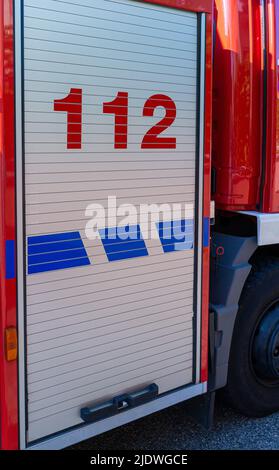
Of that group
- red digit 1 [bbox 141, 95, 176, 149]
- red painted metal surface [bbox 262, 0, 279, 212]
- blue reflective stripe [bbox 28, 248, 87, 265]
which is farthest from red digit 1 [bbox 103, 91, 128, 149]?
red painted metal surface [bbox 262, 0, 279, 212]

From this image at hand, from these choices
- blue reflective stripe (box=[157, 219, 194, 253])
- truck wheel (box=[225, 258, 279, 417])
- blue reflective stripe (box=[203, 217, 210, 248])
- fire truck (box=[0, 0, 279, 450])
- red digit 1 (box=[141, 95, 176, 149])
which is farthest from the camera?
truck wheel (box=[225, 258, 279, 417])

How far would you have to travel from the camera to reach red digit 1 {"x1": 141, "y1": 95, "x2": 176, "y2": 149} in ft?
9.33

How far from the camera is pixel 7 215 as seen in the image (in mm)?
2342

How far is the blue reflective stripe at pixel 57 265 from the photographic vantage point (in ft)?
8.10

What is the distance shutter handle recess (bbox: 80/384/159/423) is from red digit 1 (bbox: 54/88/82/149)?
1.21 meters

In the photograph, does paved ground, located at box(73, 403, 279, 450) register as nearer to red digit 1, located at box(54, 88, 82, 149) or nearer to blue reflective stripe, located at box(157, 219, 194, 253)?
blue reflective stripe, located at box(157, 219, 194, 253)

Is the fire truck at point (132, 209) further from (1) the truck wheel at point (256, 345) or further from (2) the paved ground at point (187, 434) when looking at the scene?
(2) the paved ground at point (187, 434)

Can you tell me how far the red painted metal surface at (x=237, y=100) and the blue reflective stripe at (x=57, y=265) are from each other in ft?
3.69

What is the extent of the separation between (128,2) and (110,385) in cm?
180

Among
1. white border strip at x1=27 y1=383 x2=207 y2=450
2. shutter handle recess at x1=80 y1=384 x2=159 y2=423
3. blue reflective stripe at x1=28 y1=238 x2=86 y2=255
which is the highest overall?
blue reflective stripe at x1=28 y1=238 x2=86 y2=255

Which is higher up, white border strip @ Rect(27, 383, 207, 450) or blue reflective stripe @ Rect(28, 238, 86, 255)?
blue reflective stripe @ Rect(28, 238, 86, 255)

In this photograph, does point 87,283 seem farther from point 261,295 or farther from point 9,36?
point 261,295

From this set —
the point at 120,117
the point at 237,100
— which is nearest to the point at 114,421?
the point at 120,117

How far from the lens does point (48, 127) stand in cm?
246
